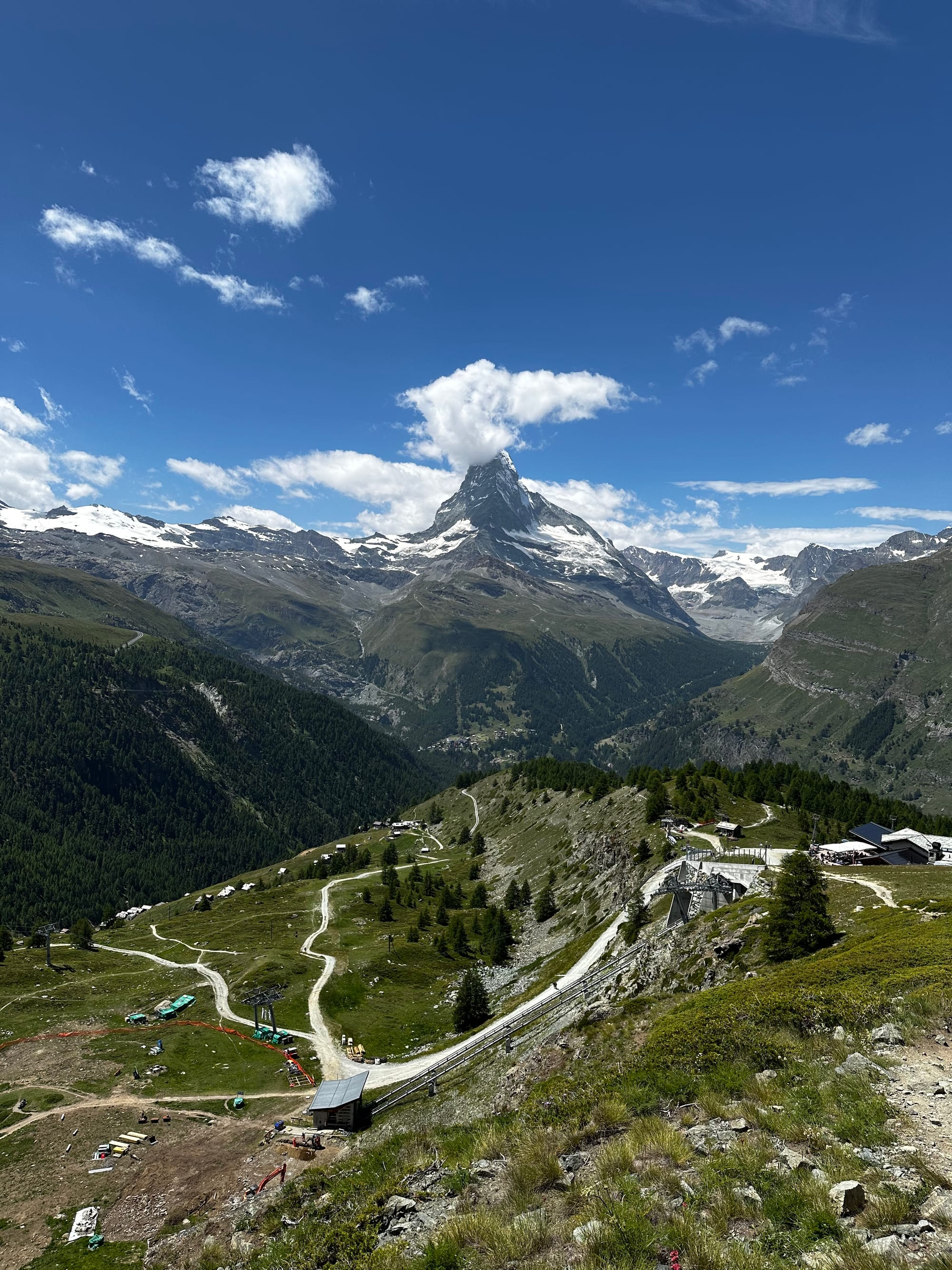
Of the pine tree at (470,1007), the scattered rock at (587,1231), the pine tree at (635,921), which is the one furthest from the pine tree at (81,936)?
the scattered rock at (587,1231)

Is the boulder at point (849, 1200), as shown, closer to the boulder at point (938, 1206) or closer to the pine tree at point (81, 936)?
the boulder at point (938, 1206)

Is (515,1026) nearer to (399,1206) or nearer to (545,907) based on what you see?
(399,1206)

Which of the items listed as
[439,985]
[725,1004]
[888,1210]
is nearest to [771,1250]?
[888,1210]

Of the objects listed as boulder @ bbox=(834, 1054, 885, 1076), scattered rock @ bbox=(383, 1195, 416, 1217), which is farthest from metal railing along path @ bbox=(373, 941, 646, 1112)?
boulder @ bbox=(834, 1054, 885, 1076)

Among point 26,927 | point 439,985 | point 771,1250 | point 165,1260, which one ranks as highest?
point 771,1250

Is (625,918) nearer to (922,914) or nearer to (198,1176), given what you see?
(922,914)

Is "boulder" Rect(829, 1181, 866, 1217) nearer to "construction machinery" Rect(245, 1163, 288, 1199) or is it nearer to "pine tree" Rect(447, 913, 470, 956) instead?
"construction machinery" Rect(245, 1163, 288, 1199)
